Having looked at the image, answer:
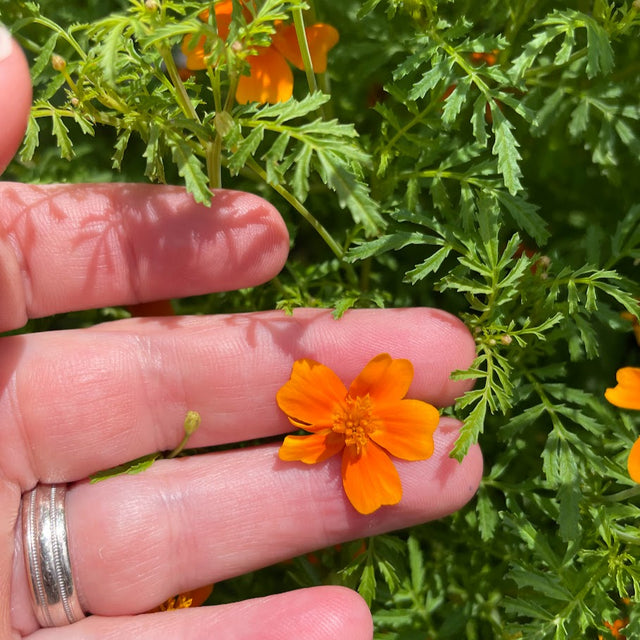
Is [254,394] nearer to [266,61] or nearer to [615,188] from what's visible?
[266,61]

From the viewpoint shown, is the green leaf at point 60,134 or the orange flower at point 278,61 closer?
the green leaf at point 60,134

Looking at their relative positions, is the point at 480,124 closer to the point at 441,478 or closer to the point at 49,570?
the point at 441,478

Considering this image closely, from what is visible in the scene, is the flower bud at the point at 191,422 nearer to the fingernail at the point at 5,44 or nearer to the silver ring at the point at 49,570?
the silver ring at the point at 49,570

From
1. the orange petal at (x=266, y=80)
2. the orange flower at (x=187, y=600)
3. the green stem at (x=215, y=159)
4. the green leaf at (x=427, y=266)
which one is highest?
the orange petal at (x=266, y=80)

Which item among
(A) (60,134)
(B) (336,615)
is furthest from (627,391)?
(A) (60,134)

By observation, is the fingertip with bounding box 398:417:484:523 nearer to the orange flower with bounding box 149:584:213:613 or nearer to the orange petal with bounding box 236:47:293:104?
the orange flower with bounding box 149:584:213:613

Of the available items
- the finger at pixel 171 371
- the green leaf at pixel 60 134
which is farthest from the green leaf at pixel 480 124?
the green leaf at pixel 60 134

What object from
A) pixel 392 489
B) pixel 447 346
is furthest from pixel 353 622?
pixel 447 346
